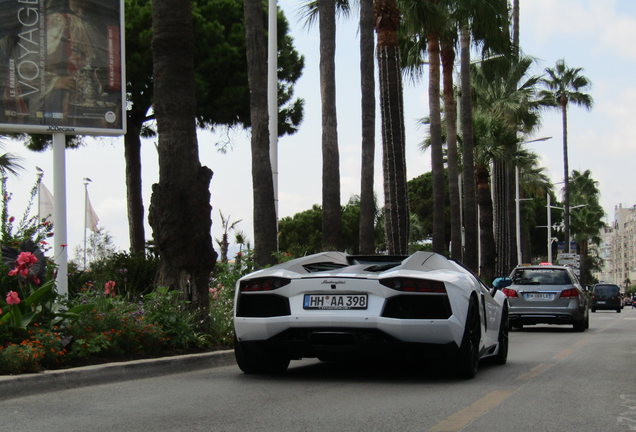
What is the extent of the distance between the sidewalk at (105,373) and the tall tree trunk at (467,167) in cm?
2476

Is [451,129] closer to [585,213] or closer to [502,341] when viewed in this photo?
[502,341]

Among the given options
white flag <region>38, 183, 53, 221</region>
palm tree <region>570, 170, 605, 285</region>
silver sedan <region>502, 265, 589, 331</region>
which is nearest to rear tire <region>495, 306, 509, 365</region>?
silver sedan <region>502, 265, 589, 331</region>

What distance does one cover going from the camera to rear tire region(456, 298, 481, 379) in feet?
28.8

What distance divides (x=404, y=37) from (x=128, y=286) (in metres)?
17.4

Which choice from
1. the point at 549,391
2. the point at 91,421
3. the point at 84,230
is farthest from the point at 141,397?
the point at 84,230

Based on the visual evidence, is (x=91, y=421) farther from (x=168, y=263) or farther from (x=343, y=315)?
(x=168, y=263)

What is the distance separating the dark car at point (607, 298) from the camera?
5188cm

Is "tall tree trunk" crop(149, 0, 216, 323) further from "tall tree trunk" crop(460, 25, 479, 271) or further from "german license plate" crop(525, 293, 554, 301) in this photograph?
"tall tree trunk" crop(460, 25, 479, 271)

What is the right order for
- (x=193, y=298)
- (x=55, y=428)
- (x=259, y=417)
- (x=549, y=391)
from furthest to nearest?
1. (x=193, y=298)
2. (x=549, y=391)
3. (x=259, y=417)
4. (x=55, y=428)

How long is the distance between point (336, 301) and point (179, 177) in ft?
13.1

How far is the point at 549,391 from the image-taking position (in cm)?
838

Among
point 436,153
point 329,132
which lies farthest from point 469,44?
point 329,132

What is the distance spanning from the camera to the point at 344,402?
7.49 meters

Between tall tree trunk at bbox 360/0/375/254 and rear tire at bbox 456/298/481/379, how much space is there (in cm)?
1392
